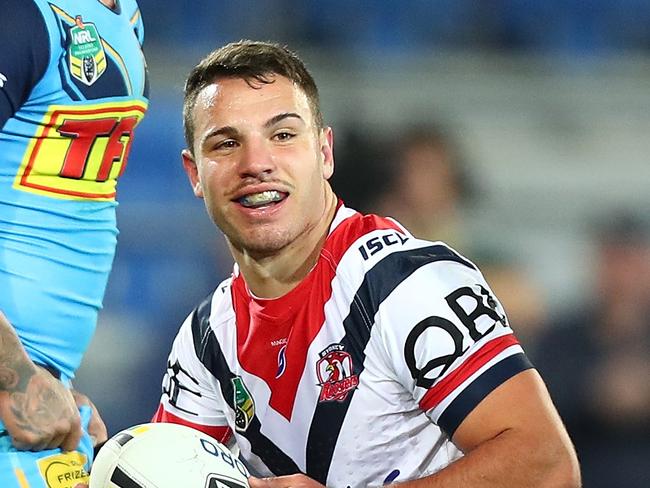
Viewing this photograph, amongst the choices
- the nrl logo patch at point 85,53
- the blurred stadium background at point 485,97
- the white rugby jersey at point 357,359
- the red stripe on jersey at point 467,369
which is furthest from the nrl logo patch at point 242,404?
the blurred stadium background at point 485,97

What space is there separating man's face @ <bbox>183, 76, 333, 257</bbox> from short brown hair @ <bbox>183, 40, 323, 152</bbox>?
0.02 metres

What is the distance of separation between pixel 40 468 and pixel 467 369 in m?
0.88

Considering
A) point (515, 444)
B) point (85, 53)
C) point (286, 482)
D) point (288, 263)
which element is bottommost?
point (286, 482)

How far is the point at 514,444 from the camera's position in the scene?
2248 millimetres

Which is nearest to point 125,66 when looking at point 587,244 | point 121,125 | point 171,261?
point 121,125

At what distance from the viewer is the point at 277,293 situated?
2697 millimetres

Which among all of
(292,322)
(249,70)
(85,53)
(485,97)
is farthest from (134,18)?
(485,97)

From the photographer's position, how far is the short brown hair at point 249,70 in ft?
8.84

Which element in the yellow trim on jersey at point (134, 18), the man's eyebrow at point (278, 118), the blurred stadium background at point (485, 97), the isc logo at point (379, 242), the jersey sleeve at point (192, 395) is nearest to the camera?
the isc logo at point (379, 242)

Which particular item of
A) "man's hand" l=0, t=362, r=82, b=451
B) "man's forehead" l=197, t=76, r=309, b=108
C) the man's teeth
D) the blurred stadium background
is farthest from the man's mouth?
the blurred stadium background

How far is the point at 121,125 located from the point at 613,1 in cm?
523

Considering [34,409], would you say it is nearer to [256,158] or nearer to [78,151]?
[78,151]

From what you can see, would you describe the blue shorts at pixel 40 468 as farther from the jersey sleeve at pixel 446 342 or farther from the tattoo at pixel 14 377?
the jersey sleeve at pixel 446 342

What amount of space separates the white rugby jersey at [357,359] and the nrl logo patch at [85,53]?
2.14ft
